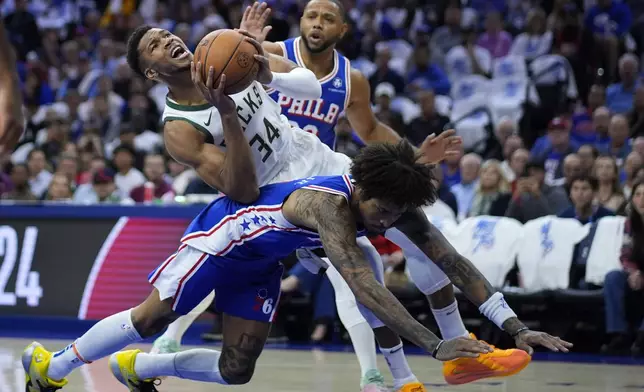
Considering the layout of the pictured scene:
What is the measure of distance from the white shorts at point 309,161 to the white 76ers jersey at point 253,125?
2.5 inches

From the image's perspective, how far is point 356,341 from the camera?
6.34m

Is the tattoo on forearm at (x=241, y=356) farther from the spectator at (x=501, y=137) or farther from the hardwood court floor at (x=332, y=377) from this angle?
the spectator at (x=501, y=137)

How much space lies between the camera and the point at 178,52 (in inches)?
227

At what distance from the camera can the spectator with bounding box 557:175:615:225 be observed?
32.1ft

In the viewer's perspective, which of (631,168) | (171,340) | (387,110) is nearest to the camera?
(171,340)

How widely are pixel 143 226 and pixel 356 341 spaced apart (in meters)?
4.54

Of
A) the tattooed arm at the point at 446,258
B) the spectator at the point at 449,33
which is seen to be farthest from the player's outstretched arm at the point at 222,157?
the spectator at the point at 449,33

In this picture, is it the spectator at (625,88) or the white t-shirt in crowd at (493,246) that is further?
the spectator at (625,88)

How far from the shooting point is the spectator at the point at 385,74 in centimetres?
1447

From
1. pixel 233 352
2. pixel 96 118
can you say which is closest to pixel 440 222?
pixel 233 352

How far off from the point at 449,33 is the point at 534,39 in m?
1.34

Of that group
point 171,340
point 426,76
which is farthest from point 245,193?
point 426,76

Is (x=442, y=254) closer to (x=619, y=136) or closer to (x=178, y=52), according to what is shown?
(x=178, y=52)

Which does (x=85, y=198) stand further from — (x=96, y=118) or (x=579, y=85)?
(x=579, y=85)
